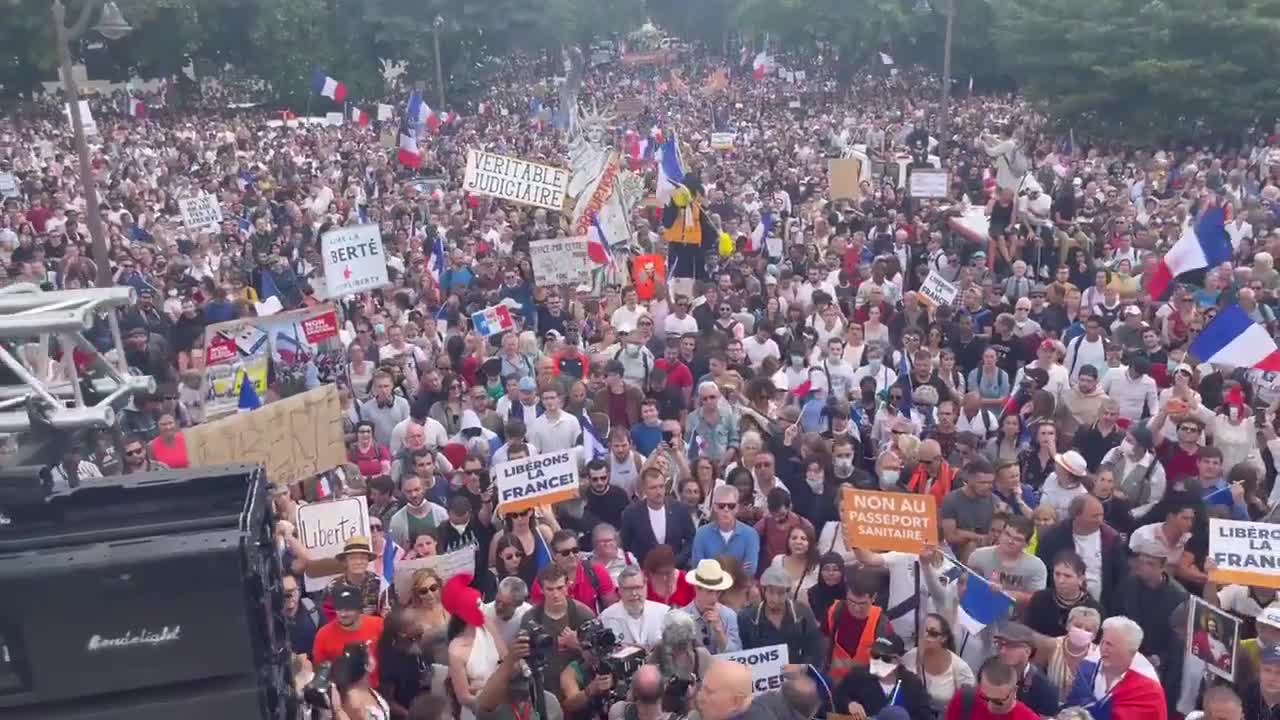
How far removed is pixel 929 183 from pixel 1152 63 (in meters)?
17.5

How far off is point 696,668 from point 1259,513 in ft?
14.5

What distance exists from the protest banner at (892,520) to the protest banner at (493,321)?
18.2ft

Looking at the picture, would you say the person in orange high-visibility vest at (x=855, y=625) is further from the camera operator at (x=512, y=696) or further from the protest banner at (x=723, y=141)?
the protest banner at (x=723, y=141)

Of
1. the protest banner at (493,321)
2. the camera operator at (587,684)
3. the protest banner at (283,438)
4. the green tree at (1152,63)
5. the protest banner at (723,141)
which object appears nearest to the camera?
the camera operator at (587,684)

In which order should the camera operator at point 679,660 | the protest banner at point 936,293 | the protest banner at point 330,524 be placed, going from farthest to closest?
the protest banner at point 936,293, the protest banner at point 330,524, the camera operator at point 679,660

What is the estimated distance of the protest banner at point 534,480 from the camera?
7930 millimetres

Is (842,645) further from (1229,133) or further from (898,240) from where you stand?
(1229,133)

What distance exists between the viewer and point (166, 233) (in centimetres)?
1922

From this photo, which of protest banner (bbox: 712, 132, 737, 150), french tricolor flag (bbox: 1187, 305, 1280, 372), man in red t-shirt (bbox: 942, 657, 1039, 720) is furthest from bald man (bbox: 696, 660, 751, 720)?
protest banner (bbox: 712, 132, 737, 150)

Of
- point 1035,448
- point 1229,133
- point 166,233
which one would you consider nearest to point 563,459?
point 1035,448

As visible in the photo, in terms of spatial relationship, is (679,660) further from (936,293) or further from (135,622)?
(936,293)

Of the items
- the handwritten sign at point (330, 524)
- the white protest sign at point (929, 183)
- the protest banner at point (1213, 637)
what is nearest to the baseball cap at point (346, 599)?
the handwritten sign at point (330, 524)

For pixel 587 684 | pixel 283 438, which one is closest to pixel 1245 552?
pixel 587 684

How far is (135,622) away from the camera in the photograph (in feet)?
14.7
